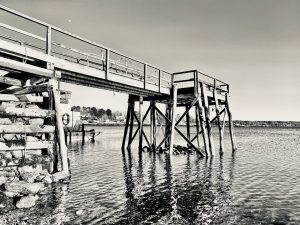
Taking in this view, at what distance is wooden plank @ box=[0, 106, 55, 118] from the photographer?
28.2ft

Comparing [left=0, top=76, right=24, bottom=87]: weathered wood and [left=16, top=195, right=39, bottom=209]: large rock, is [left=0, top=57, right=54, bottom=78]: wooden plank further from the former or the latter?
[left=16, top=195, right=39, bottom=209]: large rock

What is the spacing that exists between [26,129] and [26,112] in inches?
21.4

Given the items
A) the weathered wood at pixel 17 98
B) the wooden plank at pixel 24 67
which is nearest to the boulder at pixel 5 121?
the weathered wood at pixel 17 98

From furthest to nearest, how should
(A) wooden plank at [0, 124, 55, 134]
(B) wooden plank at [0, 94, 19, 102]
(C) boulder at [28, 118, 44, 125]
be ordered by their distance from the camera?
(C) boulder at [28, 118, 44, 125] < (B) wooden plank at [0, 94, 19, 102] < (A) wooden plank at [0, 124, 55, 134]

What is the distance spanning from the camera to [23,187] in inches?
316

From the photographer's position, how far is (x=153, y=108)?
2080cm

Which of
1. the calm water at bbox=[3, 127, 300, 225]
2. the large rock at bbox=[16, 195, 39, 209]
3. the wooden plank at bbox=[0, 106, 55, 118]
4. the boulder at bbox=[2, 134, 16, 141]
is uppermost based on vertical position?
the wooden plank at bbox=[0, 106, 55, 118]

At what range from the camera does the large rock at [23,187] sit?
25.5ft

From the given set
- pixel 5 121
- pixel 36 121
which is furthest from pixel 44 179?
pixel 5 121

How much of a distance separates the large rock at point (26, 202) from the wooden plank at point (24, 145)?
6.04 feet

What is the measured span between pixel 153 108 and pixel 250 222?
14.5 metres

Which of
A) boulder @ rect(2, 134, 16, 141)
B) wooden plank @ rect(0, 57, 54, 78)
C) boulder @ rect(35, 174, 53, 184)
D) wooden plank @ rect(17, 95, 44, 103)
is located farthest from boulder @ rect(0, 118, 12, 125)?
boulder @ rect(35, 174, 53, 184)

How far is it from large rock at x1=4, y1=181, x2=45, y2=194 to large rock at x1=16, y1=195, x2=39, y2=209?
19.9 inches

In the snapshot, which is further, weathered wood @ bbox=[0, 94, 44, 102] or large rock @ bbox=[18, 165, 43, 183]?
weathered wood @ bbox=[0, 94, 44, 102]
